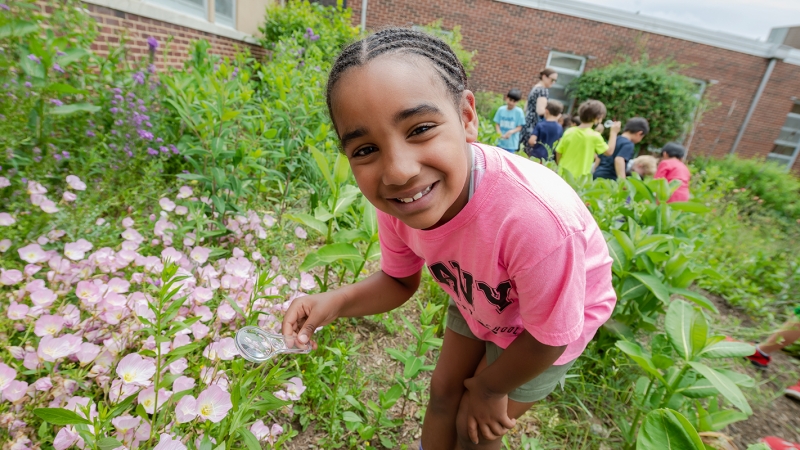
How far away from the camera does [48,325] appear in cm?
117

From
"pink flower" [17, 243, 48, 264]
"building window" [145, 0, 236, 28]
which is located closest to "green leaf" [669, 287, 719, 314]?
"pink flower" [17, 243, 48, 264]

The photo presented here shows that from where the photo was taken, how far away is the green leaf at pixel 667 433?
2.77 feet

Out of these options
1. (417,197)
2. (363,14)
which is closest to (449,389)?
(417,197)

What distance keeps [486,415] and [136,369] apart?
0.98 meters

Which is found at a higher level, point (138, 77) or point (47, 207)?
point (138, 77)

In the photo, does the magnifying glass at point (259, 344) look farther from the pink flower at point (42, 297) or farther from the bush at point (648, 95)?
the bush at point (648, 95)

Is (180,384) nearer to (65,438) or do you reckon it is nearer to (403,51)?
(65,438)

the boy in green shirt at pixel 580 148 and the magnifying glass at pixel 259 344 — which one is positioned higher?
the boy in green shirt at pixel 580 148

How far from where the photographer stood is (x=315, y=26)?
7547mm

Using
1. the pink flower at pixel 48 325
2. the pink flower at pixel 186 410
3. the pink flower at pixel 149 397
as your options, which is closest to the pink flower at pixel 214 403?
the pink flower at pixel 186 410

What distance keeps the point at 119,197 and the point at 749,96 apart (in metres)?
19.3

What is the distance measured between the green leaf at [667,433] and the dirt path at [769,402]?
5.65 feet

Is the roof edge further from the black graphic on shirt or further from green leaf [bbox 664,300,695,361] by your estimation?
the black graphic on shirt

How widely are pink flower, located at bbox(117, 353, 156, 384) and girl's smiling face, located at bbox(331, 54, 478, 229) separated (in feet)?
2.35
